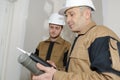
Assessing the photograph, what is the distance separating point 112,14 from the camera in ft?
7.64

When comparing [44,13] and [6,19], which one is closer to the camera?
[6,19]

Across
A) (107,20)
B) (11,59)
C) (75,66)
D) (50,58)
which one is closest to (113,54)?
(75,66)

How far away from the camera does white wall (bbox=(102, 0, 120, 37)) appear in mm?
2275

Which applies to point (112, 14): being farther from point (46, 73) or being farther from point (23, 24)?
point (46, 73)

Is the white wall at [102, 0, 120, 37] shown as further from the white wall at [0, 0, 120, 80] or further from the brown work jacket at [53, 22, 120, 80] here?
the brown work jacket at [53, 22, 120, 80]

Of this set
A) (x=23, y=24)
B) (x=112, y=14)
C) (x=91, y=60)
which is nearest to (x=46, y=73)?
(x=91, y=60)

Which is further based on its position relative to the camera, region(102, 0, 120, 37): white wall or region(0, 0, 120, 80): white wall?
region(102, 0, 120, 37): white wall

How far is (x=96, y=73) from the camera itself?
37.6 inches

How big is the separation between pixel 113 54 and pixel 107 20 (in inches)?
58.3

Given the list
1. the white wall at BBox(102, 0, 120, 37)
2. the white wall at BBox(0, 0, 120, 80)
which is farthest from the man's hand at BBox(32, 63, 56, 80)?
the white wall at BBox(102, 0, 120, 37)

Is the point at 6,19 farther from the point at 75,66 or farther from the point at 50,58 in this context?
the point at 75,66

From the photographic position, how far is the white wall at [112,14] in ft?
7.46

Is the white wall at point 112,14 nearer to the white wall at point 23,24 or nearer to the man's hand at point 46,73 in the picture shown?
the white wall at point 23,24

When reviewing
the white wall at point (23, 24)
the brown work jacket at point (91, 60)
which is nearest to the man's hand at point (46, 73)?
the brown work jacket at point (91, 60)
